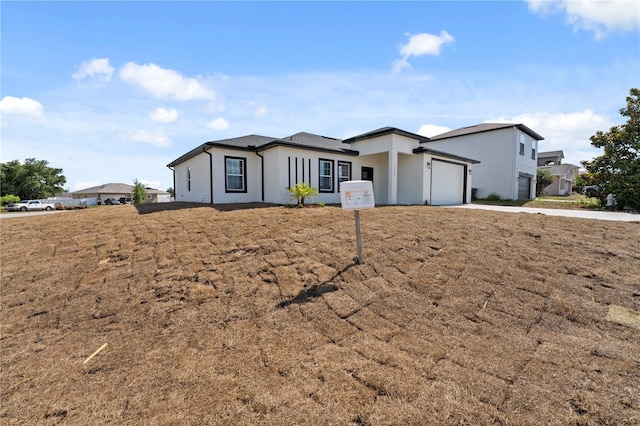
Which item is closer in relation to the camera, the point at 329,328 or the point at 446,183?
the point at 329,328

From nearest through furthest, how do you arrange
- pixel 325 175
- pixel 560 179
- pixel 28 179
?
pixel 325 175 < pixel 560 179 < pixel 28 179

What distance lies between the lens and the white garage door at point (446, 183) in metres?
15.2

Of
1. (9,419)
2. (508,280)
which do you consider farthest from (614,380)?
(9,419)

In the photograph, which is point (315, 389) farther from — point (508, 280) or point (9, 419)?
point (508, 280)

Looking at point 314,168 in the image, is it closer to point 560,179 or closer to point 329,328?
→ point 329,328

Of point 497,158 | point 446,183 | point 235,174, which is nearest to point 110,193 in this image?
point 235,174

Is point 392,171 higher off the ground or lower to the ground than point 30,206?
higher

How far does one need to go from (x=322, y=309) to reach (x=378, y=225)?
3557 millimetres

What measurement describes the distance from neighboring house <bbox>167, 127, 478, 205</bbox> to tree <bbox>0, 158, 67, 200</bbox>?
44.8 m

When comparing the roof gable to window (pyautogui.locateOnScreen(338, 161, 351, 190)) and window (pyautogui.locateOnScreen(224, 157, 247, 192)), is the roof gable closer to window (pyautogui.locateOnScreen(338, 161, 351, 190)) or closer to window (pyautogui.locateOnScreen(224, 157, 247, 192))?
window (pyautogui.locateOnScreen(338, 161, 351, 190))

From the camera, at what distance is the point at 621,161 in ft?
48.1

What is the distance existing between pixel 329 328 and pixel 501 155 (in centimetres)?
2329

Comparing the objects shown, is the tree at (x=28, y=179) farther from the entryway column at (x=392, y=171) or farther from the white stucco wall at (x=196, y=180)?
the entryway column at (x=392, y=171)

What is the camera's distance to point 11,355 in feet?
11.4
